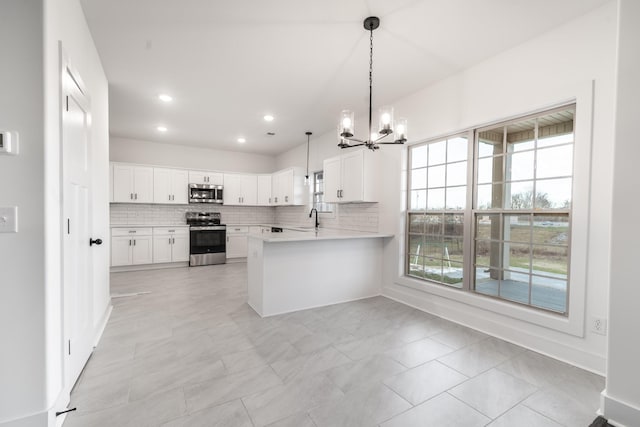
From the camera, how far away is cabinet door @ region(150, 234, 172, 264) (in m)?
5.97

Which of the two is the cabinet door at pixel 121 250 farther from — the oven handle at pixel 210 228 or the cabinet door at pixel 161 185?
the oven handle at pixel 210 228

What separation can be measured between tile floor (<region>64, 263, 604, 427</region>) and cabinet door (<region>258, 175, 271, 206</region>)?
423cm

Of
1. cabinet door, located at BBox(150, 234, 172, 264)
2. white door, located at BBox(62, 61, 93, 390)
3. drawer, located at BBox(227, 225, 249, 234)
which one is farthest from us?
drawer, located at BBox(227, 225, 249, 234)

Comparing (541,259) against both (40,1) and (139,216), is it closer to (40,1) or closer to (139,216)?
(40,1)

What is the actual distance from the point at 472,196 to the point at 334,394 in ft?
8.17

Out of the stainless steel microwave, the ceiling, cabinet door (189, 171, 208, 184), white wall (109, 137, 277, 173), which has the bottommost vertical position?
the stainless steel microwave

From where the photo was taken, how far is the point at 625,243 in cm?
168

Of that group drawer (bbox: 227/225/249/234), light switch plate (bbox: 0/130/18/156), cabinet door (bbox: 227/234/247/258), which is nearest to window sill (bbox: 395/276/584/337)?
light switch plate (bbox: 0/130/18/156)

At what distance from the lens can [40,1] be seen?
4.67 feet

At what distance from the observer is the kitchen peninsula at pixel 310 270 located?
3.40 meters

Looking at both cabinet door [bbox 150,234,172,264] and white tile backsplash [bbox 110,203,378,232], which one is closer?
white tile backsplash [bbox 110,203,378,232]

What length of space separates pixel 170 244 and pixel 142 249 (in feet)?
1.69

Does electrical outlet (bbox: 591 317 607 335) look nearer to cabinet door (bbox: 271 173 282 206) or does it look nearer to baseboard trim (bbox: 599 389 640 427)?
baseboard trim (bbox: 599 389 640 427)

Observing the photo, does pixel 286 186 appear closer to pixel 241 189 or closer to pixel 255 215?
pixel 241 189
